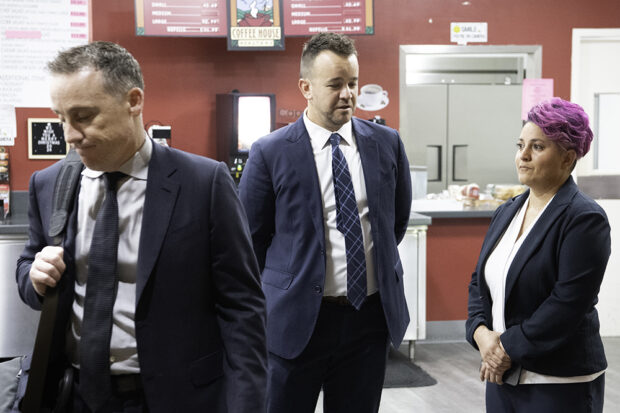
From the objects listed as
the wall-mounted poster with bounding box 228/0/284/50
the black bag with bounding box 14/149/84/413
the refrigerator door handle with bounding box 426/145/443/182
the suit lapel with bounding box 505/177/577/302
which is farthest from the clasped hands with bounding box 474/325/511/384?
the refrigerator door handle with bounding box 426/145/443/182

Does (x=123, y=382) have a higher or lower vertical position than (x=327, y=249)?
lower

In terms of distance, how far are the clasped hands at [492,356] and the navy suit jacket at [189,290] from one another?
0.81 metres

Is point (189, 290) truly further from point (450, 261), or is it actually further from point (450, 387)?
point (450, 261)

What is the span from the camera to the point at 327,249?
2289 millimetres

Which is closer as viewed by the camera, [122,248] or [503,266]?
Answer: [122,248]

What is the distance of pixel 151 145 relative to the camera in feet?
4.99

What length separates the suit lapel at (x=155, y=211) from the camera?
1396 mm

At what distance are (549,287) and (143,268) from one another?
1.15 meters

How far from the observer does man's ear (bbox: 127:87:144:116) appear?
55.6 inches

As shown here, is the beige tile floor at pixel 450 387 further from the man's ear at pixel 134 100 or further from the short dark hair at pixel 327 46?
the man's ear at pixel 134 100

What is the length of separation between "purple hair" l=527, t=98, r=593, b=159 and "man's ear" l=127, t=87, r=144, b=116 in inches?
45.5

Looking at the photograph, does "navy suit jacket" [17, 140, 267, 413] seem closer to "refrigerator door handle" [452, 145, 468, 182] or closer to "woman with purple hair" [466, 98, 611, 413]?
"woman with purple hair" [466, 98, 611, 413]

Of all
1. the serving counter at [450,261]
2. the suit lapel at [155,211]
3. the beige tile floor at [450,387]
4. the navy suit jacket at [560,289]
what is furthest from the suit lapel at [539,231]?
the serving counter at [450,261]

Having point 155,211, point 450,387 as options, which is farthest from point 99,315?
point 450,387
